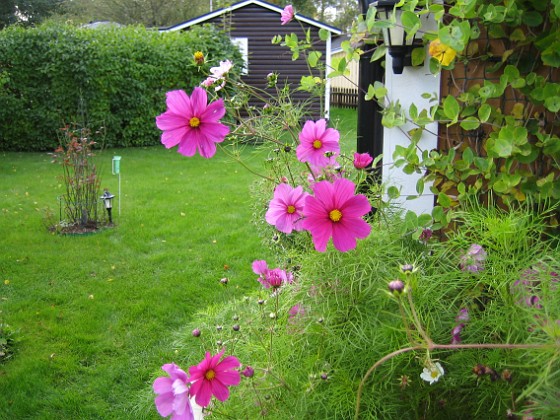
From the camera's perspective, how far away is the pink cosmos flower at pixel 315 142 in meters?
1.25

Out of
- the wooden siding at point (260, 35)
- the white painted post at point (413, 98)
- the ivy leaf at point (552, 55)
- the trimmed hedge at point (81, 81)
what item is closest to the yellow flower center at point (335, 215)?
the ivy leaf at point (552, 55)

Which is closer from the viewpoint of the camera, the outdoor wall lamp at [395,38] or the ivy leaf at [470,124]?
the ivy leaf at [470,124]

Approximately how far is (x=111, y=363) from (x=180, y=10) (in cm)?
2412

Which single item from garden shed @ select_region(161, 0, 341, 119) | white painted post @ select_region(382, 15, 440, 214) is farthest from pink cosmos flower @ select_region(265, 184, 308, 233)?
garden shed @ select_region(161, 0, 341, 119)

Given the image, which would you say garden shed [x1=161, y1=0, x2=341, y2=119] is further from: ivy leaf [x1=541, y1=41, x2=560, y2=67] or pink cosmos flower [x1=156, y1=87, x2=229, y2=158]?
pink cosmos flower [x1=156, y1=87, x2=229, y2=158]

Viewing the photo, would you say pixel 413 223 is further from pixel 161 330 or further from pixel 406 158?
pixel 161 330

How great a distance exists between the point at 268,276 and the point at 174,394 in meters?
0.41

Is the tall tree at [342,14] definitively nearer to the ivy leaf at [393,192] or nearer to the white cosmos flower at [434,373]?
the ivy leaf at [393,192]

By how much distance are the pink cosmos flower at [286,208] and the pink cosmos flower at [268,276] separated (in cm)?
12

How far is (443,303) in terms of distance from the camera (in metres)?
1.24

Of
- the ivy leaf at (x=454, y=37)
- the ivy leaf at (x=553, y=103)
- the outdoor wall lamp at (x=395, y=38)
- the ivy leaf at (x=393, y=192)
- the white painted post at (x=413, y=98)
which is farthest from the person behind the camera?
the white painted post at (x=413, y=98)

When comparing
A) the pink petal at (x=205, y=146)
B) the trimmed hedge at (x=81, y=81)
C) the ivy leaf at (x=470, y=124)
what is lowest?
the trimmed hedge at (x=81, y=81)

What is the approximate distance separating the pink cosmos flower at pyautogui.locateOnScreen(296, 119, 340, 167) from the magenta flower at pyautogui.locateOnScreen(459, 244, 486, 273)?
37cm

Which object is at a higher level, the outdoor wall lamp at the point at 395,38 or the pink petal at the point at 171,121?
the outdoor wall lamp at the point at 395,38
